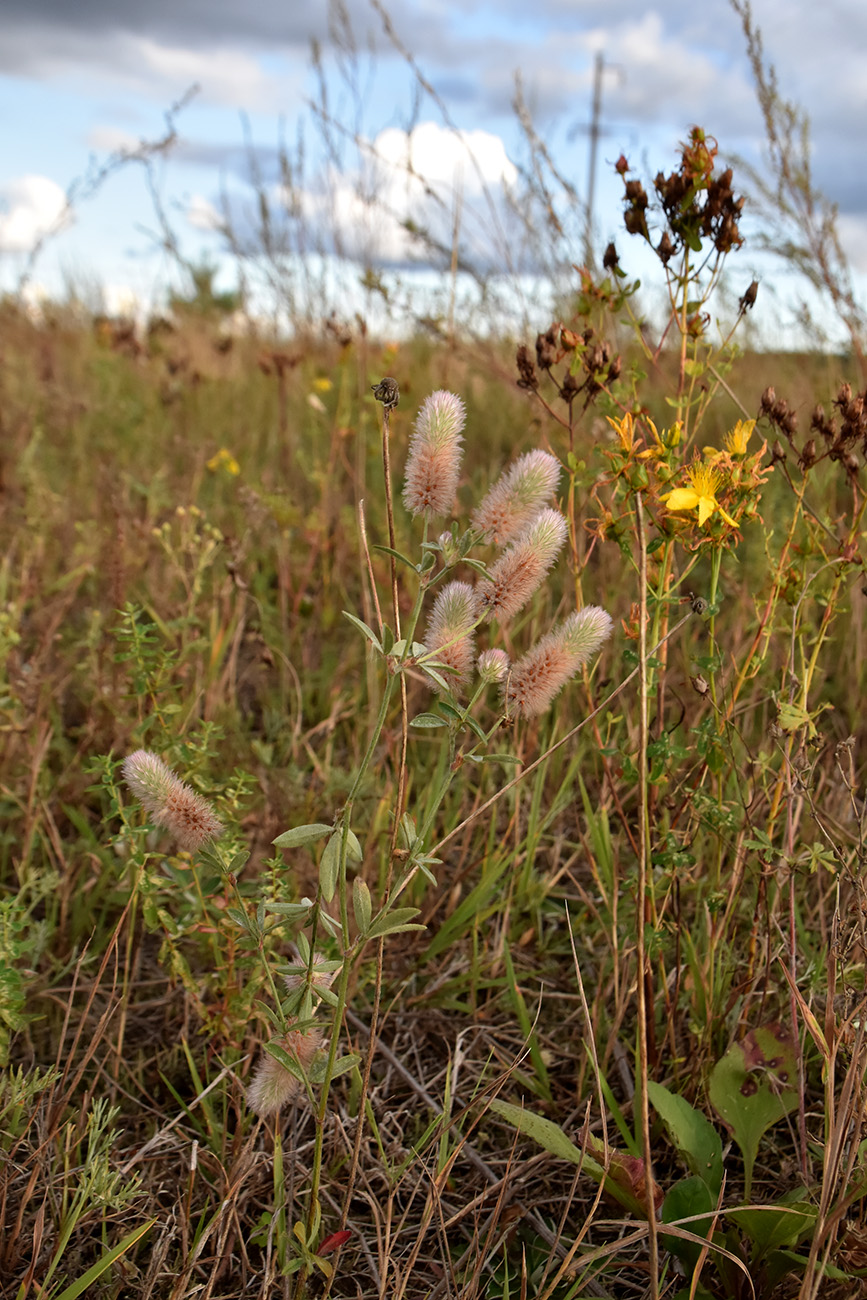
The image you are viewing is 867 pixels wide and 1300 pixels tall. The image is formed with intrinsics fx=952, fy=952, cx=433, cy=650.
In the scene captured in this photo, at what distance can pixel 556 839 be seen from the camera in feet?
6.70

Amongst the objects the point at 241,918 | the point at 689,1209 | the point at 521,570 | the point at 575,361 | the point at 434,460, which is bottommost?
the point at 689,1209

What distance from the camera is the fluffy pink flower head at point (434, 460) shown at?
1.01 metres

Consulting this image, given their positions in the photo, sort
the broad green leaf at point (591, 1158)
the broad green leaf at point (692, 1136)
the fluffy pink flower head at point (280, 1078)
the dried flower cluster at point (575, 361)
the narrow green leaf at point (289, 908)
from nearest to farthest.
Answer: the narrow green leaf at point (289, 908) → the fluffy pink flower head at point (280, 1078) → the broad green leaf at point (591, 1158) → the broad green leaf at point (692, 1136) → the dried flower cluster at point (575, 361)

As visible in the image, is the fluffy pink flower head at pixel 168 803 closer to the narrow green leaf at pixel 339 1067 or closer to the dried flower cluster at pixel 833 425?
the narrow green leaf at pixel 339 1067

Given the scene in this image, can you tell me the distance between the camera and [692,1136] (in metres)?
1.35

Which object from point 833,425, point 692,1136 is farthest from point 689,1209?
point 833,425

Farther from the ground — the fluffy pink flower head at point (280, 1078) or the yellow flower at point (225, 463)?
the yellow flower at point (225, 463)

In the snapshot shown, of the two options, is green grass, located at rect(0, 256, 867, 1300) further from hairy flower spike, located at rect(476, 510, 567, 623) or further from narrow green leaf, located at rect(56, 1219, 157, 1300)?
hairy flower spike, located at rect(476, 510, 567, 623)

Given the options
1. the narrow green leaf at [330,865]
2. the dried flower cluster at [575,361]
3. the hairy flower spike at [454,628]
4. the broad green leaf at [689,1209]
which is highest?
the dried flower cluster at [575,361]

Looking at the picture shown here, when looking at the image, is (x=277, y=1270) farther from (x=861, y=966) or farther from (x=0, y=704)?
(x=0, y=704)

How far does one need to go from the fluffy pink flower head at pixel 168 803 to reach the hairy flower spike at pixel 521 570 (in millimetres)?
398

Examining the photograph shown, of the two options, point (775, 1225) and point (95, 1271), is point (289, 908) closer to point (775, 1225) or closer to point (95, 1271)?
point (95, 1271)

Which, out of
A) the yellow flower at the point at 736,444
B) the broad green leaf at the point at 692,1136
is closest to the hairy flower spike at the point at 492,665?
the yellow flower at the point at 736,444

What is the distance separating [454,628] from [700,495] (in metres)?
0.44
